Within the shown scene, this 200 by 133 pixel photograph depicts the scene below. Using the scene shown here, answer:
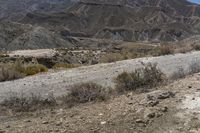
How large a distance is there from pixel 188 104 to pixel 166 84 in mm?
2636

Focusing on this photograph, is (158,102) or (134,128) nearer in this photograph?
(134,128)

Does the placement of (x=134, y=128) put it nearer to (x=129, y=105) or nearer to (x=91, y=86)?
(x=129, y=105)

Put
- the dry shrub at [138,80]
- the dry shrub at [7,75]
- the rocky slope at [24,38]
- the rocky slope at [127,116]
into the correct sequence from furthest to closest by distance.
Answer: the rocky slope at [24,38] → the dry shrub at [7,75] → the dry shrub at [138,80] → the rocky slope at [127,116]

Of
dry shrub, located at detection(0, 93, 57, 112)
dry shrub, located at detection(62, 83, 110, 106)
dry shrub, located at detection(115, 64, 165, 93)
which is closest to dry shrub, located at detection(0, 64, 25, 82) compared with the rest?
dry shrub, located at detection(0, 93, 57, 112)

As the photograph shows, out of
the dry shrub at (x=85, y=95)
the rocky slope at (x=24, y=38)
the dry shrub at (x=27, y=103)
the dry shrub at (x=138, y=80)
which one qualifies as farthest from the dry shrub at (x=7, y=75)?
the rocky slope at (x=24, y=38)

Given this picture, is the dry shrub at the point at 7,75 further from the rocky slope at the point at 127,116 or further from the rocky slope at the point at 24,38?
the rocky slope at the point at 24,38

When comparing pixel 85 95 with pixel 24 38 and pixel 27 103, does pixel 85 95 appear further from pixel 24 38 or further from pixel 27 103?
pixel 24 38

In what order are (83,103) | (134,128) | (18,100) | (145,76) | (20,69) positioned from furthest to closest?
1. (20,69)
2. (145,76)
3. (18,100)
4. (83,103)
5. (134,128)

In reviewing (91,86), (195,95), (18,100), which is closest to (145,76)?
(91,86)

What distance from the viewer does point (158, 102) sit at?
9742 mm

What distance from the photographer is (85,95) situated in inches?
441

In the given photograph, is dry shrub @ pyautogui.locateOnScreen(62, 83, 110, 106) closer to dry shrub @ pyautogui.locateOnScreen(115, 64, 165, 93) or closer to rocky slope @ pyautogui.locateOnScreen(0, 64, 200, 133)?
rocky slope @ pyautogui.locateOnScreen(0, 64, 200, 133)

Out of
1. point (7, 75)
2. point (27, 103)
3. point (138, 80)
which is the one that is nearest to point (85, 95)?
point (27, 103)

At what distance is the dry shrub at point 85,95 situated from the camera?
11047 mm
